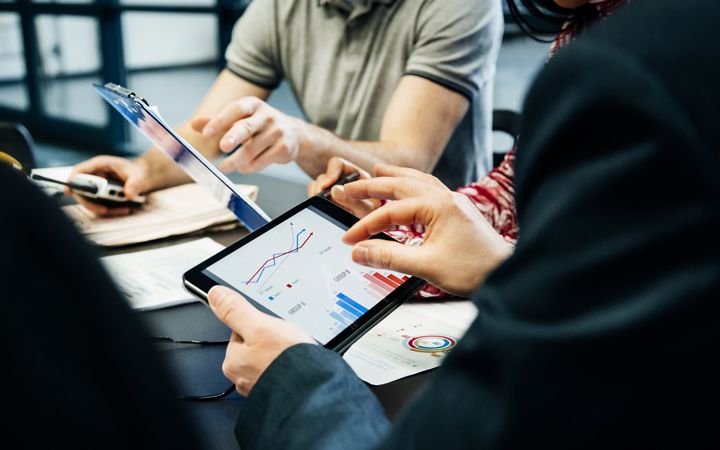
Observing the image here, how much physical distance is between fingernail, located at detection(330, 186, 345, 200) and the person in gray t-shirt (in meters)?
0.31

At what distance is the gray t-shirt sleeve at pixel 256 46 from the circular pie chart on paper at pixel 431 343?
3.27 feet

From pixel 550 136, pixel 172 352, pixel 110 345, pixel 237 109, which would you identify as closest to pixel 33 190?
pixel 110 345

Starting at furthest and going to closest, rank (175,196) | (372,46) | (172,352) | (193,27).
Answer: (193,27) → (372,46) → (175,196) → (172,352)

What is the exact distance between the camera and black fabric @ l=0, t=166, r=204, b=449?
235 millimetres

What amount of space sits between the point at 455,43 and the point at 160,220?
2.27ft

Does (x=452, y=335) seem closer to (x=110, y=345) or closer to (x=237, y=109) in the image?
(x=237, y=109)

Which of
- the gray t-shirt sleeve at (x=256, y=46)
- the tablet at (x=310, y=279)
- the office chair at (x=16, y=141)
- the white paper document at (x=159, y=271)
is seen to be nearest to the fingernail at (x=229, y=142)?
the white paper document at (x=159, y=271)

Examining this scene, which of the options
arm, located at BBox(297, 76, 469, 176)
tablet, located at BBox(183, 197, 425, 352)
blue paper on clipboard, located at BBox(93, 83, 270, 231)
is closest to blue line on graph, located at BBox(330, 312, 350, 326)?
tablet, located at BBox(183, 197, 425, 352)

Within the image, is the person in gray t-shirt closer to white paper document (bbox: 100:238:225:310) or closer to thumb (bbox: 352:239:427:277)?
white paper document (bbox: 100:238:225:310)

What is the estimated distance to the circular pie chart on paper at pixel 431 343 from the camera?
2.65 feet

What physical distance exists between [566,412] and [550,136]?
0.12 m

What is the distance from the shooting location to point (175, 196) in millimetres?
1385

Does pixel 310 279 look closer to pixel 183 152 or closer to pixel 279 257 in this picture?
pixel 279 257

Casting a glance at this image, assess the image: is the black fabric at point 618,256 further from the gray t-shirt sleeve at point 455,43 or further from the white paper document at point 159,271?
the gray t-shirt sleeve at point 455,43
